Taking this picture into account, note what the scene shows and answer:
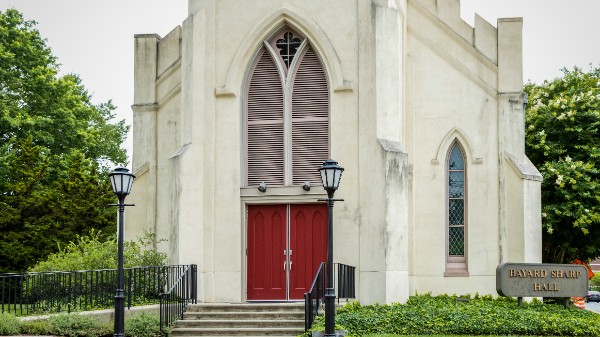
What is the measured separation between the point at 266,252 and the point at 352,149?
3295 mm

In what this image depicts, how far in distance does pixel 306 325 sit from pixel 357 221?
3.93 metres

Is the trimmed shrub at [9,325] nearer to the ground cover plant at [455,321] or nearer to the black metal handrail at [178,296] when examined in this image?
the black metal handrail at [178,296]

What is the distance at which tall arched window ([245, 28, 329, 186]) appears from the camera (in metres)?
21.5

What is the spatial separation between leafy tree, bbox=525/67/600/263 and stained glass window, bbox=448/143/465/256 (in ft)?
16.7

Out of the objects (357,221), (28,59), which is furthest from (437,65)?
(28,59)

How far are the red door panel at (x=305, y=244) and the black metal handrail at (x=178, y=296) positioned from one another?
2.47m

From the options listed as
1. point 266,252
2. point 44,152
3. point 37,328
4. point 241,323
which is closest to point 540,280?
point 266,252

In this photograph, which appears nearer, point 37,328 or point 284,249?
point 37,328

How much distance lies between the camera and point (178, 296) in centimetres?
1922

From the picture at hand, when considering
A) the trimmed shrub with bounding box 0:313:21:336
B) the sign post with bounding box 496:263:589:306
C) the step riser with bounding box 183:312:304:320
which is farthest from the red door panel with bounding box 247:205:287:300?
the trimmed shrub with bounding box 0:313:21:336

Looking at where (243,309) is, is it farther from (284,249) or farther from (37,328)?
(37,328)

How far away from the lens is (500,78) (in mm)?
23453

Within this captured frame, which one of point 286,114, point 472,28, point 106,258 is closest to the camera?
point 286,114

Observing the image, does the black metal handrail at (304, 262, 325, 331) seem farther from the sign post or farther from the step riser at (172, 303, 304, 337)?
the sign post
